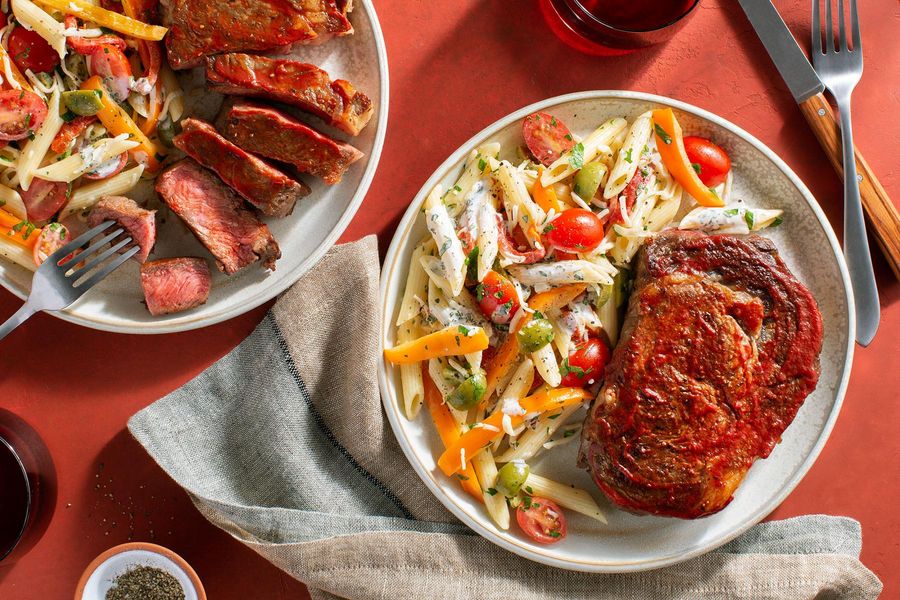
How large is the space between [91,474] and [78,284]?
1.09m

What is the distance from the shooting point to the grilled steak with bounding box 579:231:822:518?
3314 millimetres

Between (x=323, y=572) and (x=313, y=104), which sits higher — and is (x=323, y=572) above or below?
below

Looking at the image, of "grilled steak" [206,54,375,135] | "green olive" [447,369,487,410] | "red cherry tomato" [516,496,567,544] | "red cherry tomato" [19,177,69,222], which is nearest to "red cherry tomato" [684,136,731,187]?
"green olive" [447,369,487,410]

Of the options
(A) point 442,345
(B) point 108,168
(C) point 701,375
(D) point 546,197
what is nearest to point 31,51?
(B) point 108,168

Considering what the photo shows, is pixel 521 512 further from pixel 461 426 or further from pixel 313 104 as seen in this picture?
pixel 313 104

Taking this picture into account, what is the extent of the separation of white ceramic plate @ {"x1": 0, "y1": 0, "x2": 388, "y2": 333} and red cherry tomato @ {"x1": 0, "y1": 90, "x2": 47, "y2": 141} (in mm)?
497

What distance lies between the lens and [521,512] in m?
3.62

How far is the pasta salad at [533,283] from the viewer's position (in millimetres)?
3418

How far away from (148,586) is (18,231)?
176cm

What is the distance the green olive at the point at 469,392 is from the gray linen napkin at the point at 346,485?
423 millimetres

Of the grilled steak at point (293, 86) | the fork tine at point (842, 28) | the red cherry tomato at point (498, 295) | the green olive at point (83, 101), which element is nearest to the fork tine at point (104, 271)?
the green olive at point (83, 101)

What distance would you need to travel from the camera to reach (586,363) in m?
3.54

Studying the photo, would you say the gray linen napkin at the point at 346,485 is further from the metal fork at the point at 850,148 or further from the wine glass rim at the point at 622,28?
the wine glass rim at the point at 622,28

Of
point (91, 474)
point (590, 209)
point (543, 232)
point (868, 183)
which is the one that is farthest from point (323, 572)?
point (868, 183)
